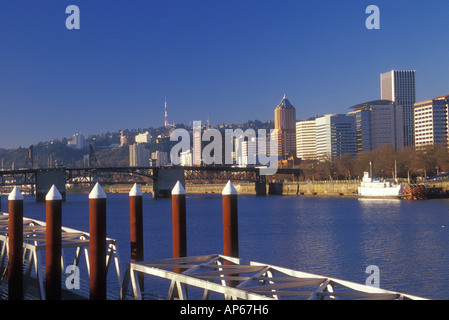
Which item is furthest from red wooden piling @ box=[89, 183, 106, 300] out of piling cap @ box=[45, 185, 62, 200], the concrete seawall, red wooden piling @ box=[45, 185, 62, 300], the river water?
the concrete seawall

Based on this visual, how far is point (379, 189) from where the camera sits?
96250mm

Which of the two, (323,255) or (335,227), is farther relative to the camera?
(335,227)

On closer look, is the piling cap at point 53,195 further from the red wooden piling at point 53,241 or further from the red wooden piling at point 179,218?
the red wooden piling at point 179,218

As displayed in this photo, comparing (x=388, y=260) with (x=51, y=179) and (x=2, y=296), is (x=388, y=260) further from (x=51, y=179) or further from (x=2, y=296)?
(x=51, y=179)

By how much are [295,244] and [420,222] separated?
17.9m

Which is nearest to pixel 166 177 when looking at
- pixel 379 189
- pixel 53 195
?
pixel 379 189

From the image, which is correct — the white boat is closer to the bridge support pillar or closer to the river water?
the river water

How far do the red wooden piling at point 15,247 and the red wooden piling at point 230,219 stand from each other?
206 inches

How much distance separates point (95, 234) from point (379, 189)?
85.7 metres

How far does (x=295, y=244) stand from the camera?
40.7 metres

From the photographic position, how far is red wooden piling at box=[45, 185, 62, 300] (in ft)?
49.7

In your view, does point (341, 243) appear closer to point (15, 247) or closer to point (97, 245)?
point (15, 247)
